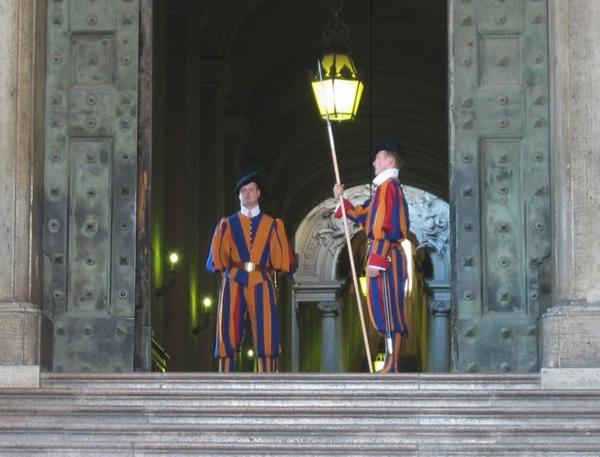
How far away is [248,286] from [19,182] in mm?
2466

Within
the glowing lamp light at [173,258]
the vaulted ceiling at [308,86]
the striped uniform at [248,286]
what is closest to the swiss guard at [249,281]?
the striped uniform at [248,286]

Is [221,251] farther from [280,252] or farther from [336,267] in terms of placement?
[336,267]

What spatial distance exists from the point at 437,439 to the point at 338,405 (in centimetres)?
73

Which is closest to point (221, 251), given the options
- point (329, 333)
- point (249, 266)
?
point (249, 266)

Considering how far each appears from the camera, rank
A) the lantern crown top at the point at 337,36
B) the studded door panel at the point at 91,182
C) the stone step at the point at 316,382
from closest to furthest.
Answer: the stone step at the point at 316,382 → the studded door panel at the point at 91,182 → the lantern crown top at the point at 337,36

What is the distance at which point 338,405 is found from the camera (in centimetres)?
1261

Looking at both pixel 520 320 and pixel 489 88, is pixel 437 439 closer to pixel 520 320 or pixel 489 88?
pixel 520 320

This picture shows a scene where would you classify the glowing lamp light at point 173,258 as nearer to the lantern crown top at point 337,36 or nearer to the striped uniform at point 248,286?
the lantern crown top at point 337,36

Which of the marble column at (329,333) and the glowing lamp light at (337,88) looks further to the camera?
the marble column at (329,333)

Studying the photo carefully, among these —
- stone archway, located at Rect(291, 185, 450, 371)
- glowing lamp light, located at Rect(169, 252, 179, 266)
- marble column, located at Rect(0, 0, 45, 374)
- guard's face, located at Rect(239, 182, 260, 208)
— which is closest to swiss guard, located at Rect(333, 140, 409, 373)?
guard's face, located at Rect(239, 182, 260, 208)

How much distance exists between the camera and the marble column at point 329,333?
47781 mm

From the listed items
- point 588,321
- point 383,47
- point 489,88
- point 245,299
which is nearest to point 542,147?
point 489,88

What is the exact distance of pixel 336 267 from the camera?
49031mm

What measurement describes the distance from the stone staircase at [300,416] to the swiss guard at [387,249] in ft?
6.65
